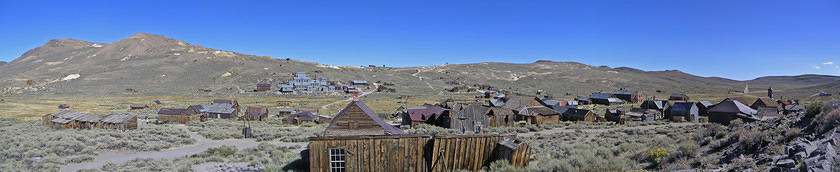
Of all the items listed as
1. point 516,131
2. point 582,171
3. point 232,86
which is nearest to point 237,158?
point 582,171

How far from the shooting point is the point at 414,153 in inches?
459

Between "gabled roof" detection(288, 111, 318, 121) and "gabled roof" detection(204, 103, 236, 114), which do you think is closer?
"gabled roof" detection(288, 111, 318, 121)

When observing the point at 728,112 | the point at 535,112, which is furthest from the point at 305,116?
the point at 728,112

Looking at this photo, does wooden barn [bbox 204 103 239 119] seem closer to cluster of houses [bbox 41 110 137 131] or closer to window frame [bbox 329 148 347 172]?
cluster of houses [bbox 41 110 137 131]

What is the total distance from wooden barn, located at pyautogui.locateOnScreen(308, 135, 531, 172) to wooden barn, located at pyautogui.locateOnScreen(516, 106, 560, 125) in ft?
90.6

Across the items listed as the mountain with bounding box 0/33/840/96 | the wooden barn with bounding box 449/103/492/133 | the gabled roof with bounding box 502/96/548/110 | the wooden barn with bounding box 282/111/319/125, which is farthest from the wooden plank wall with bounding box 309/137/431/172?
the mountain with bounding box 0/33/840/96

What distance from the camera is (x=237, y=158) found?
18.0 meters

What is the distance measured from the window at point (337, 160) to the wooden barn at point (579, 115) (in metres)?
33.8

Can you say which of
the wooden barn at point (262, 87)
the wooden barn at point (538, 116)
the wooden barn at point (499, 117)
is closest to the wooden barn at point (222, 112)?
the wooden barn at point (499, 117)

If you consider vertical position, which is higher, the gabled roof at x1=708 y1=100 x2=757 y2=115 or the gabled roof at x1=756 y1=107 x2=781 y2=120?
the gabled roof at x1=708 y1=100 x2=757 y2=115

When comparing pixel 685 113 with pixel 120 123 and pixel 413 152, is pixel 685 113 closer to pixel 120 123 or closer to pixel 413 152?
pixel 413 152

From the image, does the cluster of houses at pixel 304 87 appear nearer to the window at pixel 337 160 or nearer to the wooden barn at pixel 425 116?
the wooden barn at pixel 425 116

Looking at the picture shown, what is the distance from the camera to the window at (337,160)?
11430mm

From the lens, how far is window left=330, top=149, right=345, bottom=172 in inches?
450
